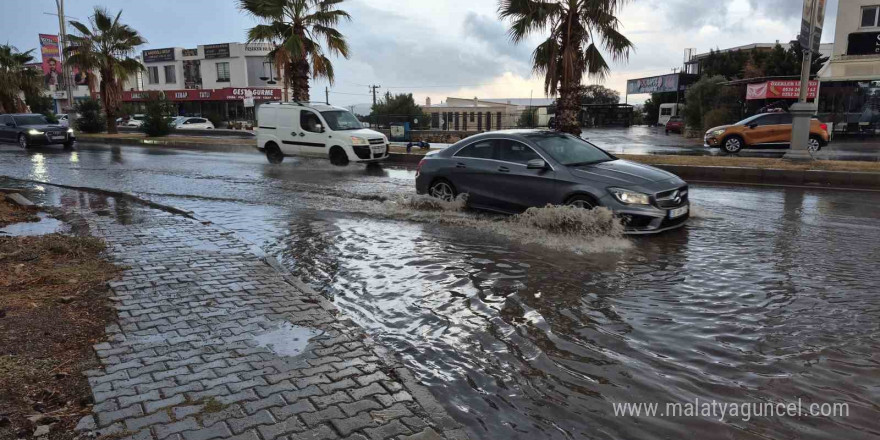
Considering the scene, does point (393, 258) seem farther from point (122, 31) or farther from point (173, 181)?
point (122, 31)

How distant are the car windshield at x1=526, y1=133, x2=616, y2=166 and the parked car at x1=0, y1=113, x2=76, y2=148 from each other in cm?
2528

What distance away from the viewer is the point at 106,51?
32031 mm

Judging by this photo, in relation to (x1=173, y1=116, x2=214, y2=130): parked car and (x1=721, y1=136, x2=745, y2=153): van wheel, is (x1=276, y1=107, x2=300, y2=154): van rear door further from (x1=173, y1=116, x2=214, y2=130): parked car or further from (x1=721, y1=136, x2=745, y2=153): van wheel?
(x1=173, y1=116, x2=214, y2=130): parked car

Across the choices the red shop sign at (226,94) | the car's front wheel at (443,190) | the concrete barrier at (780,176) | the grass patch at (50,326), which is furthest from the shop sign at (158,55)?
the grass patch at (50,326)

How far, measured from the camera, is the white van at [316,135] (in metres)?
17.2

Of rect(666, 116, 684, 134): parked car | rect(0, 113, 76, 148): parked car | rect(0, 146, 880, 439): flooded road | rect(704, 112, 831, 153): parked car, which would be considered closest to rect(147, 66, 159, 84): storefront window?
rect(0, 113, 76, 148): parked car

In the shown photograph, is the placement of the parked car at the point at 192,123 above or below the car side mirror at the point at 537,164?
above

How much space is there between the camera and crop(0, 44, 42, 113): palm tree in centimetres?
4100

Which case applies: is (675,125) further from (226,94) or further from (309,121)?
(226,94)

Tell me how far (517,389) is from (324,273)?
333 centimetres

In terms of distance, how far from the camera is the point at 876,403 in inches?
138

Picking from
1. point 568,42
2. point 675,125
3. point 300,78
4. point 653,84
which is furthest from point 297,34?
point 653,84

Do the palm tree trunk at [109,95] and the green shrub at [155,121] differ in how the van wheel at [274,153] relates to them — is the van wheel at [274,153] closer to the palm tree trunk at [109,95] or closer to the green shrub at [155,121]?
the green shrub at [155,121]

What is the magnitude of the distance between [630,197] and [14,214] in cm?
965
